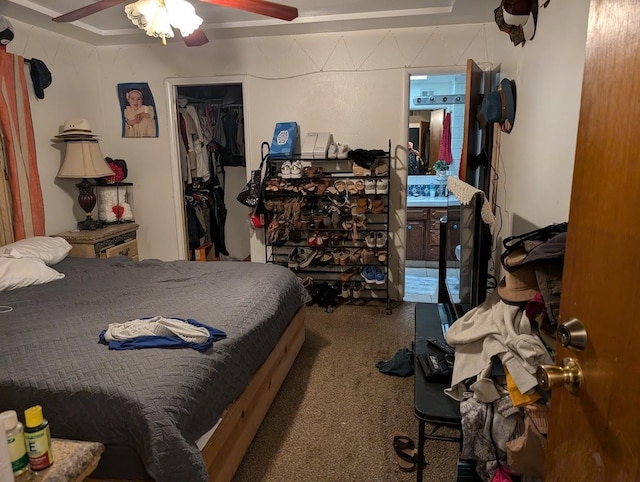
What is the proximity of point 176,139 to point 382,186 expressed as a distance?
6.89 ft

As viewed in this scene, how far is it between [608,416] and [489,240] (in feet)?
4.02

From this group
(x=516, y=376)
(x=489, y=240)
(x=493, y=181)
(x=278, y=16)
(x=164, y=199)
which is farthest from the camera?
(x=164, y=199)

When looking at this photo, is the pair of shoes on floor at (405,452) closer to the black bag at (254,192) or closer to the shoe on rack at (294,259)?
the shoe on rack at (294,259)

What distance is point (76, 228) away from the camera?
4.02 meters

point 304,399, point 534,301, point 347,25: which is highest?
point 347,25

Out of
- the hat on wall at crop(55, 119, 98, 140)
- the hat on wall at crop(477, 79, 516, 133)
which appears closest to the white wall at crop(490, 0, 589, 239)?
the hat on wall at crop(477, 79, 516, 133)

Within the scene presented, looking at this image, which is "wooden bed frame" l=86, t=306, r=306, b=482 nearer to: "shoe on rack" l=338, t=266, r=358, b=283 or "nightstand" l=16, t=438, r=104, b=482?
"nightstand" l=16, t=438, r=104, b=482

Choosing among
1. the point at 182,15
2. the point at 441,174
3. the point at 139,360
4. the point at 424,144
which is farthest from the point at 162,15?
the point at 441,174

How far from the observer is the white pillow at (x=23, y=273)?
2521 mm

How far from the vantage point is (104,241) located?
3.66 m

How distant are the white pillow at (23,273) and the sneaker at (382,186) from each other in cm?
250

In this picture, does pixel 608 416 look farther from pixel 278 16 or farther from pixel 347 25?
pixel 347 25

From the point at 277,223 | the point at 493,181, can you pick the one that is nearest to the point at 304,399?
the point at 277,223

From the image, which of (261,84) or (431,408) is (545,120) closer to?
(431,408)
